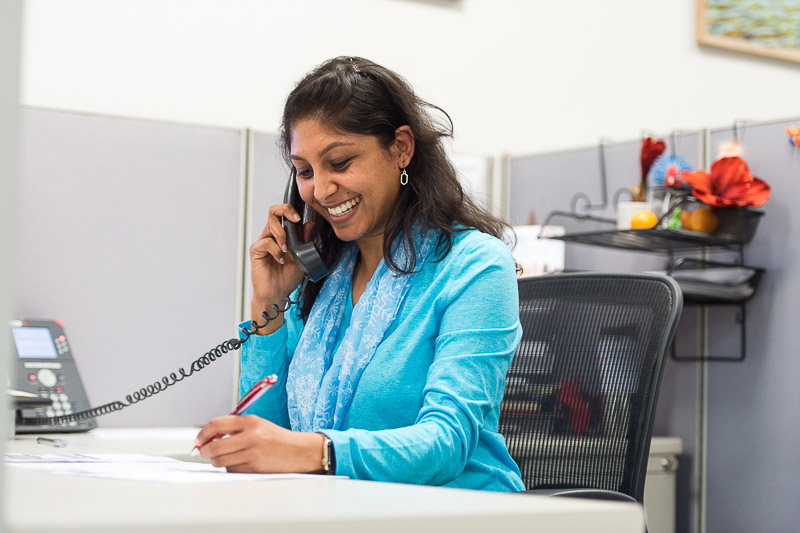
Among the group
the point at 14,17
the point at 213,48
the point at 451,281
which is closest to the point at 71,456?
the point at 451,281

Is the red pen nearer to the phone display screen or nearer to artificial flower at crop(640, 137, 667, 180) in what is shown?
the phone display screen

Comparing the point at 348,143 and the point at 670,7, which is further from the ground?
the point at 670,7

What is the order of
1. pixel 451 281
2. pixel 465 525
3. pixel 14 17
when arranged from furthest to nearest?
pixel 451 281 → pixel 465 525 → pixel 14 17

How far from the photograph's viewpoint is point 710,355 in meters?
2.15

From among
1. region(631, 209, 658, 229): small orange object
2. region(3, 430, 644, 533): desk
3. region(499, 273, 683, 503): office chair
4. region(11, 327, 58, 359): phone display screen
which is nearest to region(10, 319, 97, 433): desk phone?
region(11, 327, 58, 359): phone display screen

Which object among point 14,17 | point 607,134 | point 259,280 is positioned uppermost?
point 607,134

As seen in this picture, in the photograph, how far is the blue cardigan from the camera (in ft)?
3.32

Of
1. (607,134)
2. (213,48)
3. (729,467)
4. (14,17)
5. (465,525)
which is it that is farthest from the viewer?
(607,134)

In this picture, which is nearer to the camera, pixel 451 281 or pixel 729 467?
pixel 451 281

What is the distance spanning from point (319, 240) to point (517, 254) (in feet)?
3.16

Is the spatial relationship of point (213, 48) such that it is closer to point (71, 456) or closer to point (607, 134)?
point (607, 134)

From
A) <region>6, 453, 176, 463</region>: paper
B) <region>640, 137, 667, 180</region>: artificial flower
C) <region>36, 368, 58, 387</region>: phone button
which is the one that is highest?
<region>640, 137, 667, 180</region>: artificial flower

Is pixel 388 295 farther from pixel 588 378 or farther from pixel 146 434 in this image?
pixel 146 434

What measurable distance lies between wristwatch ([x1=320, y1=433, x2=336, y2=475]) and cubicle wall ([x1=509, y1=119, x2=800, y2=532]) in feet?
4.64
